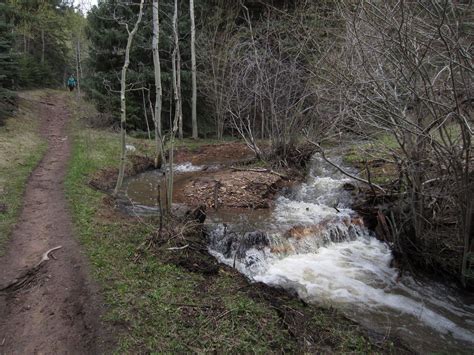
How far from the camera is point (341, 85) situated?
6254 millimetres

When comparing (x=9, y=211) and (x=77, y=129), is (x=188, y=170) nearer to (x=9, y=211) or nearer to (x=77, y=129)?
(x=9, y=211)

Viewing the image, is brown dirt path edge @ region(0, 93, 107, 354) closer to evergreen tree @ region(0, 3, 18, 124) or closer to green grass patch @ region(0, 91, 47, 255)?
green grass patch @ region(0, 91, 47, 255)

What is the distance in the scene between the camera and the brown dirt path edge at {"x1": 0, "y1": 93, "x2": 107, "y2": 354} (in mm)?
4332

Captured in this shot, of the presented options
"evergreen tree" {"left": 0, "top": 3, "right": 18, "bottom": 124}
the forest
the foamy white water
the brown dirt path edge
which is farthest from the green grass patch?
the foamy white water

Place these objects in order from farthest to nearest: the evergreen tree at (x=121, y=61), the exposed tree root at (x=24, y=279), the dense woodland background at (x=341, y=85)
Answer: the evergreen tree at (x=121, y=61) < the exposed tree root at (x=24, y=279) < the dense woodland background at (x=341, y=85)

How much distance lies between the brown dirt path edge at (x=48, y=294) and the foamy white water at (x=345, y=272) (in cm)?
271

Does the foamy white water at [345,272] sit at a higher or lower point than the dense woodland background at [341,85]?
lower

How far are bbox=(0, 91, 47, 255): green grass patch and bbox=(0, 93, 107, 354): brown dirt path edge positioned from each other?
0.21 m

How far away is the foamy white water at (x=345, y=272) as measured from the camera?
556 cm

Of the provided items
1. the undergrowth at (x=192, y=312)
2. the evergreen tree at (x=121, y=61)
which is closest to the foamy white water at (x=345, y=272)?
the undergrowth at (x=192, y=312)

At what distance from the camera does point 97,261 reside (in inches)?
236

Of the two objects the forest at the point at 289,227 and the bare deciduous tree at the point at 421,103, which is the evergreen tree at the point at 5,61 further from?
the bare deciduous tree at the point at 421,103

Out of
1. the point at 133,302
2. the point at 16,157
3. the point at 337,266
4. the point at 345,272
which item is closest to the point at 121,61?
the point at 16,157

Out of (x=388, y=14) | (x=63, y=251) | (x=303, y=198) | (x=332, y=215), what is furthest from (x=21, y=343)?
(x=303, y=198)
